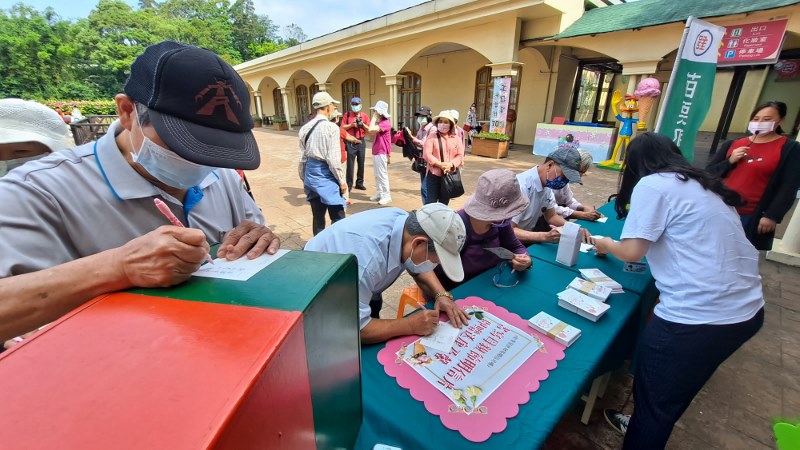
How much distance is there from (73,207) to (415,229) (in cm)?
109

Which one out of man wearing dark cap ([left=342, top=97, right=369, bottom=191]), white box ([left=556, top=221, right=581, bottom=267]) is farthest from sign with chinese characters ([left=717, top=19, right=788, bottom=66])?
white box ([left=556, top=221, right=581, bottom=267])

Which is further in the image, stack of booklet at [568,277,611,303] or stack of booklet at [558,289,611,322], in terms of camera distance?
stack of booklet at [568,277,611,303]

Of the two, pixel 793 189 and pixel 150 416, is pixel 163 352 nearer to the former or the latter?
pixel 150 416

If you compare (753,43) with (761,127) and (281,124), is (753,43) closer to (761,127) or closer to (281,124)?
(761,127)

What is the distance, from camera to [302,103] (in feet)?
70.2

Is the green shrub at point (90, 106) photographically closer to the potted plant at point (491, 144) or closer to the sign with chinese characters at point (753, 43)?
the potted plant at point (491, 144)

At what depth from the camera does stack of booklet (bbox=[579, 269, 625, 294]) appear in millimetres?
1843

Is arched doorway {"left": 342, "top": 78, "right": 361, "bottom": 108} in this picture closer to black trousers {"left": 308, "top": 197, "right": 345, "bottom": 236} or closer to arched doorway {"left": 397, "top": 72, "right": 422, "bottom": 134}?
arched doorway {"left": 397, "top": 72, "right": 422, "bottom": 134}

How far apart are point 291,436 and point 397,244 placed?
3.28ft

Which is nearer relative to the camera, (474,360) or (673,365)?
(474,360)

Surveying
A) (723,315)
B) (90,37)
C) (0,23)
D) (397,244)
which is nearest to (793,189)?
(723,315)

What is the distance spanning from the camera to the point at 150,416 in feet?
1.20

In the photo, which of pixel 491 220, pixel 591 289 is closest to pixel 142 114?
pixel 491 220

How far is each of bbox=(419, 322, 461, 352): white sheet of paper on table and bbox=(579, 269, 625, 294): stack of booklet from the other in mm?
1000
